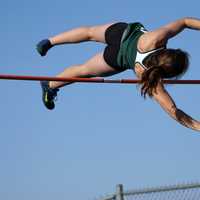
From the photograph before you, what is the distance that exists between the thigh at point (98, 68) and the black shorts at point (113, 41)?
76mm

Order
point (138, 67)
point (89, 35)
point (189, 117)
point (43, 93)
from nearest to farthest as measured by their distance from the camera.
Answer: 1. point (189, 117)
2. point (138, 67)
3. point (89, 35)
4. point (43, 93)

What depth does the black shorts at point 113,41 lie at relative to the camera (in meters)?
7.35

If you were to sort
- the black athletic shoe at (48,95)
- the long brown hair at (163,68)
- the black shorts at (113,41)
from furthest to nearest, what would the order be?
1. the black athletic shoe at (48,95)
2. the black shorts at (113,41)
3. the long brown hair at (163,68)

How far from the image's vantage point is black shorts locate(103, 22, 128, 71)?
7.35 m

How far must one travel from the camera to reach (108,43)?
24.5 feet

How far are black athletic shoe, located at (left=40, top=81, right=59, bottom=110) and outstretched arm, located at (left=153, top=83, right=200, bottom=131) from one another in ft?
→ 5.87

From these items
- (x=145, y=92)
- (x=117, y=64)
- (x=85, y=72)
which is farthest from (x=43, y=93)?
(x=145, y=92)

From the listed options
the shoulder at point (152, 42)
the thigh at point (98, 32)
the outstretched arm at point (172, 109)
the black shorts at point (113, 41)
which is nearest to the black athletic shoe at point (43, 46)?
the thigh at point (98, 32)

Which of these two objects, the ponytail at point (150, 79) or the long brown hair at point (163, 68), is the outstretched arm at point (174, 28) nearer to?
the long brown hair at point (163, 68)

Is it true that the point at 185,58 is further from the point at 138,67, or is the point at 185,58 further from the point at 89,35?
the point at 89,35

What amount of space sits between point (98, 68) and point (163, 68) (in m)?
1.09

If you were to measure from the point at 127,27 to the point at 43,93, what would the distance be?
1.52 m

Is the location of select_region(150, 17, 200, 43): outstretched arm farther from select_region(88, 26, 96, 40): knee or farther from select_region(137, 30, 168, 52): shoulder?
select_region(88, 26, 96, 40): knee

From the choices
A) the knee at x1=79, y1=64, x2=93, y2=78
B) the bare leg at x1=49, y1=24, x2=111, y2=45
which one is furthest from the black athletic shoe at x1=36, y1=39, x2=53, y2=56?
the knee at x1=79, y1=64, x2=93, y2=78
